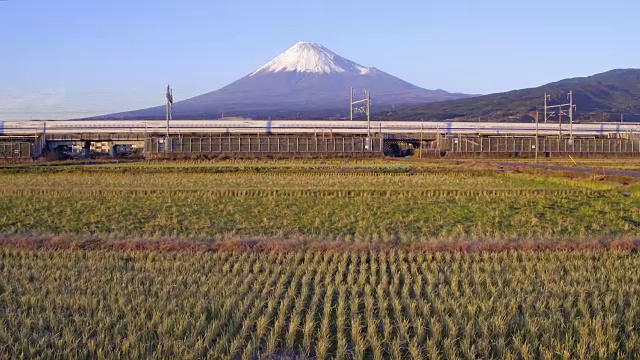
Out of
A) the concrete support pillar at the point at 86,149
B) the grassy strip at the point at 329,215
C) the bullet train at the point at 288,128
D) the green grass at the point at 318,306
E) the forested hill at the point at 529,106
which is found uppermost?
the forested hill at the point at 529,106

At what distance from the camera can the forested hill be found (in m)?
110

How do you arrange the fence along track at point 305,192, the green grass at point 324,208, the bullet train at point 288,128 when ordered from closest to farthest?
the green grass at point 324,208, the fence along track at point 305,192, the bullet train at point 288,128

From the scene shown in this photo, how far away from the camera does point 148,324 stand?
15.8 ft

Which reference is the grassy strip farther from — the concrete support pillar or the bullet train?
the bullet train

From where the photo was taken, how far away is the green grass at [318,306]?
4.38m

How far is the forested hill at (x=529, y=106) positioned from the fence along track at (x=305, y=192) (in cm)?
8578

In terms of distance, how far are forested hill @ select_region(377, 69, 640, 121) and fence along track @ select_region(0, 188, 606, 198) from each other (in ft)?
281

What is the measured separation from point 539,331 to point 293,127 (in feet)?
156

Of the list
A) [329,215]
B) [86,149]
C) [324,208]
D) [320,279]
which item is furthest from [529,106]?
[320,279]

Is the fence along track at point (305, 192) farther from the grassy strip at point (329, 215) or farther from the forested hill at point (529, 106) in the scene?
the forested hill at point (529, 106)

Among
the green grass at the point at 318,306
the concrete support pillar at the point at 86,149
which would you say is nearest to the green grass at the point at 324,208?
the green grass at the point at 318,306

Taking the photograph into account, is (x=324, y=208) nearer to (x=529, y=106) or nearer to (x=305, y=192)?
(x=305, y=192)

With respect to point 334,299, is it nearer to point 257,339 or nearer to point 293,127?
point 257,339

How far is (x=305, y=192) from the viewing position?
16500 mm
